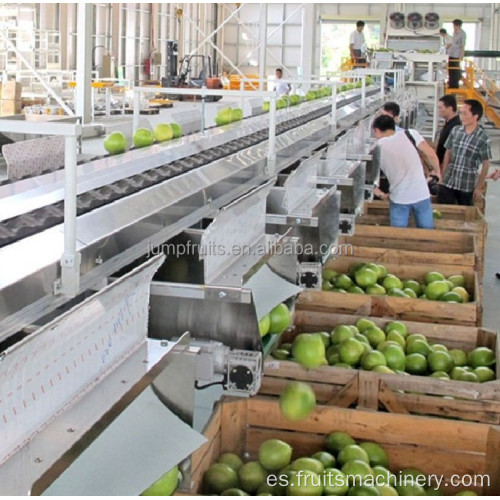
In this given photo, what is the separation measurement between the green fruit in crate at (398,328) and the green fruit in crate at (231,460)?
1227 millimetres

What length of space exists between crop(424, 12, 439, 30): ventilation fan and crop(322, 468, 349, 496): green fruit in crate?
21921 mm

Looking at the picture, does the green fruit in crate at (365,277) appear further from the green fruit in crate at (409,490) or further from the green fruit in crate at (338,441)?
the green fruit in crate at (409,490)

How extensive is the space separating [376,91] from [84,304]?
957cm

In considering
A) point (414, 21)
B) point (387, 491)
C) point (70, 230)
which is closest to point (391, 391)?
point (387, 491)

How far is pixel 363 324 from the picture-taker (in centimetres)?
368

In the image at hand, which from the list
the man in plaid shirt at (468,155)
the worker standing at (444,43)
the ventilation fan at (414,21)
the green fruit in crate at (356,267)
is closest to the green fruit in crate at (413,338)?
the green fruit in crate at (356,267)

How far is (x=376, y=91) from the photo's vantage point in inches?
419

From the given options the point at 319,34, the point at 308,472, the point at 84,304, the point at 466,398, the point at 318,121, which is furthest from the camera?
the point at 319,34

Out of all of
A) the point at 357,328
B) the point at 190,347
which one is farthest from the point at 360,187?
the point at 190,347

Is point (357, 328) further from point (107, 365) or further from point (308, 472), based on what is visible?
point (107, 365)

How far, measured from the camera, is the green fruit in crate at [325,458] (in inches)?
104

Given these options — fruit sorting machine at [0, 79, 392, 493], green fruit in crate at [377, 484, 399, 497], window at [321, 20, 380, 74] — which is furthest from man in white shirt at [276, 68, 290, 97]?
window at [321, 20, 380, 74]

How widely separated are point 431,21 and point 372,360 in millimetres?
21306

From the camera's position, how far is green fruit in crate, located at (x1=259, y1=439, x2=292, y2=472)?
8.54 feet
